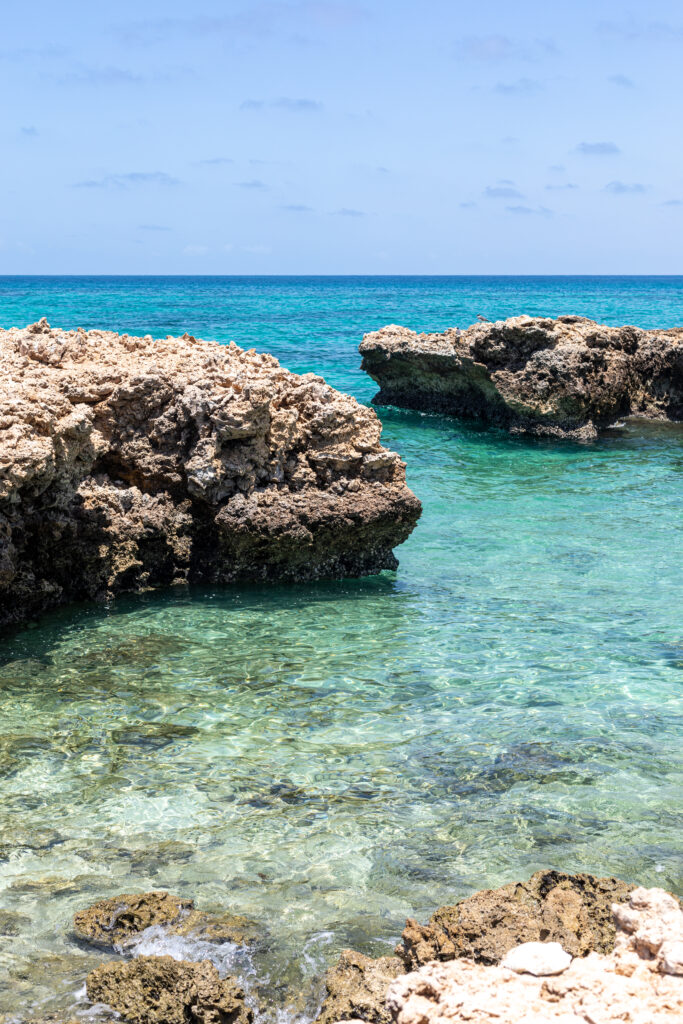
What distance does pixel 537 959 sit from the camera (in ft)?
9.38

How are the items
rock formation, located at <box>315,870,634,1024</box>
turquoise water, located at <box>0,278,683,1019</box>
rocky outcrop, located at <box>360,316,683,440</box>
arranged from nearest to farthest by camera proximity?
rock formation, located at <box>315,870,634,1024</box>
turquoise water, located at <box>0,278,683,1019</box>
rocky outcrop, located at <box>360,316,683,440</box>

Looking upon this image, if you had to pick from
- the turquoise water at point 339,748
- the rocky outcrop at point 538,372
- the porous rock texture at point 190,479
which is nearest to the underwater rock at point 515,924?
the turquoise water at point 339,748

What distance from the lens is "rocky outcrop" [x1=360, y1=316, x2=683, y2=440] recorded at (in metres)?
15.1

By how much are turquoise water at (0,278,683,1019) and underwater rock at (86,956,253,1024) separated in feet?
0.39

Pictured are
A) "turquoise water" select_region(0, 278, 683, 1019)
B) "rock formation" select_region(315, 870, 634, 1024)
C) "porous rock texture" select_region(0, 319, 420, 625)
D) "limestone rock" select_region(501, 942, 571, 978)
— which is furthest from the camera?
"porous rock texture" select_region(0, 319, 420, 625)

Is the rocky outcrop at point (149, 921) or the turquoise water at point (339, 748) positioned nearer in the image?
the rocky outcrop at point (149, 921)

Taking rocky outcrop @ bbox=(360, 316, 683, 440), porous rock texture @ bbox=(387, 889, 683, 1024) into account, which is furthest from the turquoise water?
rocky outcrop @ bbox=(360, 316, 683, 440)

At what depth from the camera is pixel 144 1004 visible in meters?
3.01

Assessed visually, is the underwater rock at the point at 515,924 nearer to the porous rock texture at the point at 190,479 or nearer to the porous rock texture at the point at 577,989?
the porous rock texture at the point at 577,989

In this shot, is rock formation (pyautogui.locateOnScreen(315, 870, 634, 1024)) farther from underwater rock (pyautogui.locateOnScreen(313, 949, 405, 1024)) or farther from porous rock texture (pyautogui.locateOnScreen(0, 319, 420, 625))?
porous rock texture (pyautogui.locateOnScreen(0, 319, 420, 625))

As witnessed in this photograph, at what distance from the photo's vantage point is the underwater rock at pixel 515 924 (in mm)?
3021

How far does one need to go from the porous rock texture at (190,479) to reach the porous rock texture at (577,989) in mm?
4593

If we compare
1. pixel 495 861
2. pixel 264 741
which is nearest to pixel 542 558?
pixel 264 741

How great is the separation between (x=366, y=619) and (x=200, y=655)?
138 cm
